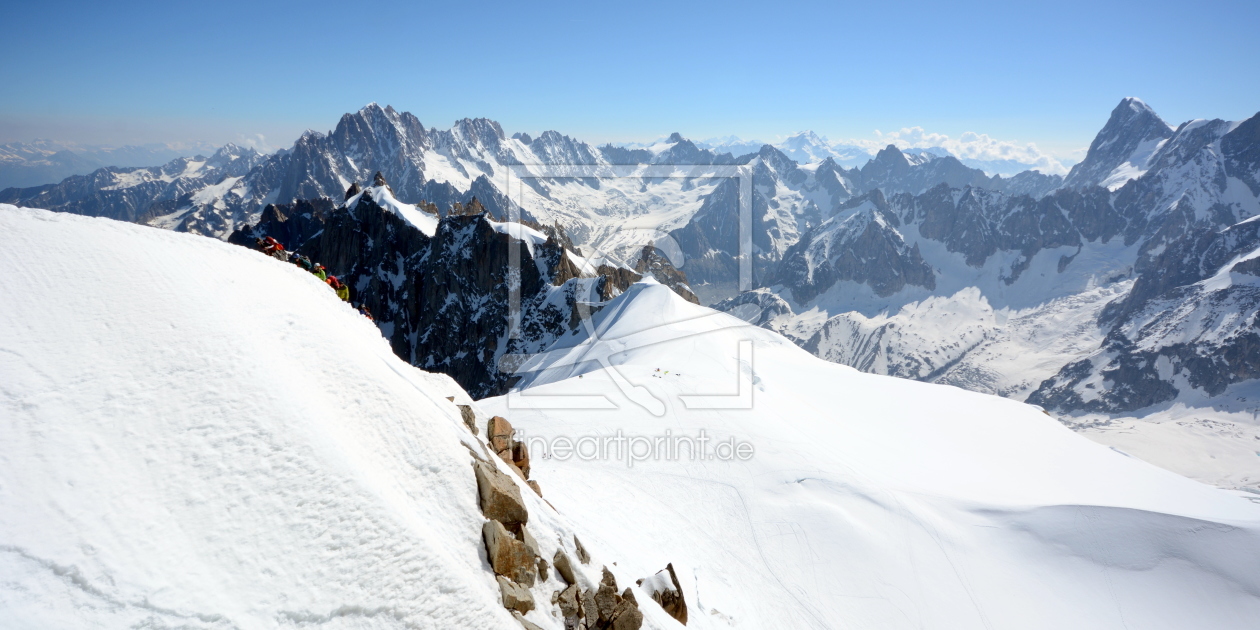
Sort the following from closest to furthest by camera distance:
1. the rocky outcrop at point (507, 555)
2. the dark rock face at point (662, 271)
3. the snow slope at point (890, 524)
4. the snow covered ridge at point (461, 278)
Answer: the rocky outcrop at point (507, 555) → the snow slope at point (890, 524) → the snow covered ridge at point (461, 278) → the dark rock face at point (662, 271)

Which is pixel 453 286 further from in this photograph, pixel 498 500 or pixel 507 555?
pixel 507 555

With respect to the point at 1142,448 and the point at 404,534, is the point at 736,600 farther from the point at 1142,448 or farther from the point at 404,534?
the point at 1142,448

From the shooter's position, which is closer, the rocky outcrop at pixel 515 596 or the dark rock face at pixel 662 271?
the rocky outcrop at pixel 515 596

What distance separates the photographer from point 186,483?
768cm

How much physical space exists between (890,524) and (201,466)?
2347cm

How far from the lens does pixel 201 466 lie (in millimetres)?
7953

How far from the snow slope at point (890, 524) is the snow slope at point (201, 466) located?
717 cm

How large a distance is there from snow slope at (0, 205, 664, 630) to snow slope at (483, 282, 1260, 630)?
7.17m

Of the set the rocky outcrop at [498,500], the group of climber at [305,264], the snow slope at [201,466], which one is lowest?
the rocky outcrop at [498,500]

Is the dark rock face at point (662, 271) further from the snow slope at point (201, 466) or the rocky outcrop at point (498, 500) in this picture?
the snow slope at point (201, 466)

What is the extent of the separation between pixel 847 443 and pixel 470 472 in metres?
24.9

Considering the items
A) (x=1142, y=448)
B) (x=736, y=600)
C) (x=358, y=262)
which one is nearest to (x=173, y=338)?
(x=736, y=600)

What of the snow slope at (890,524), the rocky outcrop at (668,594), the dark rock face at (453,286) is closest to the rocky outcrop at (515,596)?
the rocky outcrop at (668,594)

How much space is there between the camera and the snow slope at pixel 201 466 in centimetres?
662
